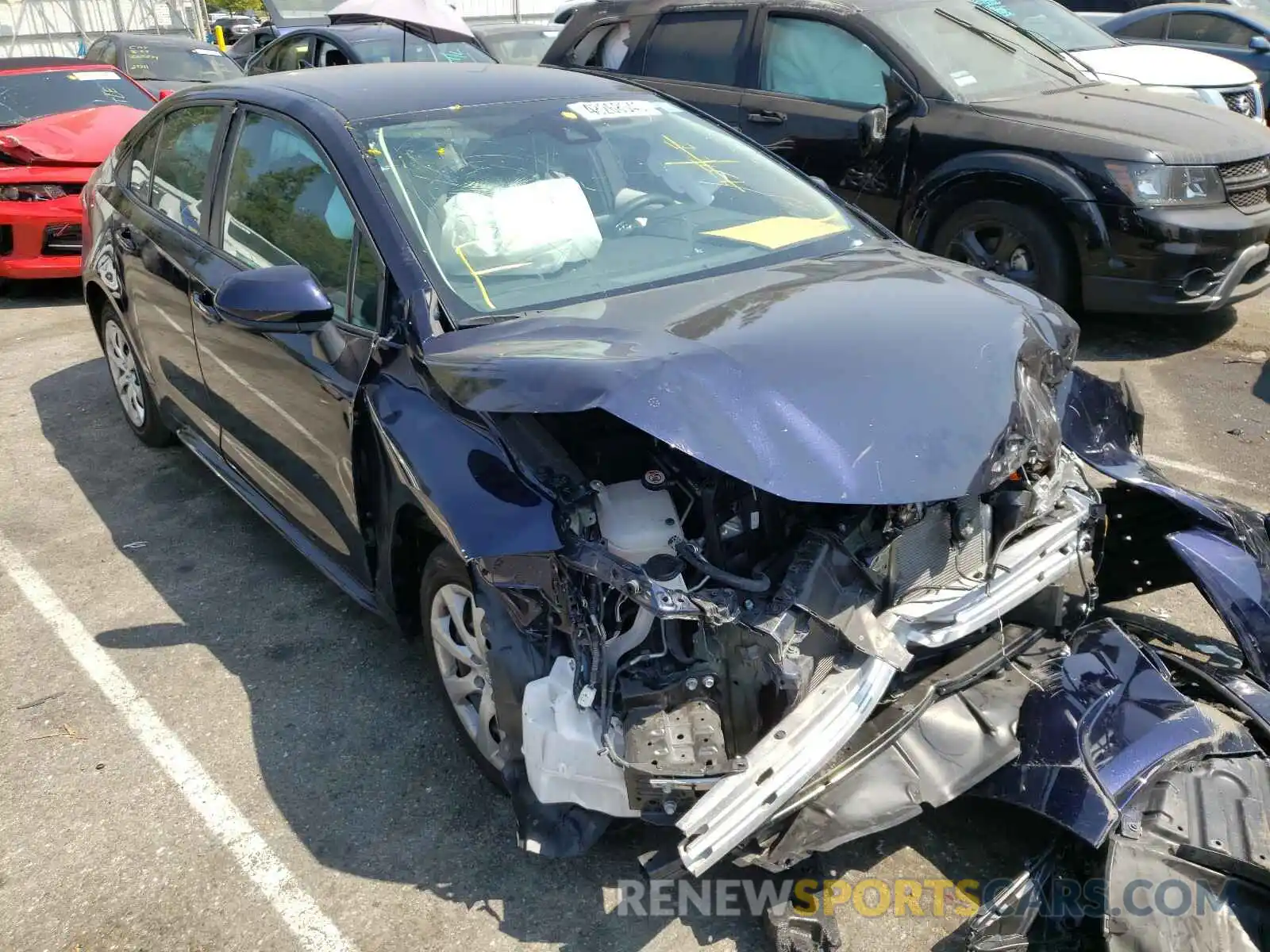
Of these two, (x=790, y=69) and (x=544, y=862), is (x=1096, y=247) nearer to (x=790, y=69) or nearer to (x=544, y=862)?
(x=790, y=69)

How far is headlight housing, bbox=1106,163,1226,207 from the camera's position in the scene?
220 inches

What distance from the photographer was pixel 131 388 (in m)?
5.23

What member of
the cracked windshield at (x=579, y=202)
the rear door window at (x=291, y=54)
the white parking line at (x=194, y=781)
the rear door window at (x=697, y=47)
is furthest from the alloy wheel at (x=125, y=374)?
the rear door window at (x=291, y=54)

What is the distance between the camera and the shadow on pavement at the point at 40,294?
810 cm

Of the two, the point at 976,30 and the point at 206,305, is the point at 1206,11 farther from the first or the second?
the point at 206,305

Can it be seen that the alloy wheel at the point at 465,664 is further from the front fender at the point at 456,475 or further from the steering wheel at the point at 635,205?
the steering wheel at the point at 635,205

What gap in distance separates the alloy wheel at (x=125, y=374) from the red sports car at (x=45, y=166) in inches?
117

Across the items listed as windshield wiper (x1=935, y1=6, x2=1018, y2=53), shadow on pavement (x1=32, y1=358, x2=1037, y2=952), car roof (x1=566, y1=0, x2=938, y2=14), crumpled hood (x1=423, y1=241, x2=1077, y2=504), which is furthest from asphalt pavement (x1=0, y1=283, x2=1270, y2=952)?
car roof (x1=566, y1=0, x2=938, y2=14)

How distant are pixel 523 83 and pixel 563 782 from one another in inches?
98.5

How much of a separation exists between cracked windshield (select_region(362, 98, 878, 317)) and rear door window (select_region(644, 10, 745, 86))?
3350 mm

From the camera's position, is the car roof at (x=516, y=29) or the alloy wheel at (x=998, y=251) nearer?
the alloy wheel at (x=998, y=251)

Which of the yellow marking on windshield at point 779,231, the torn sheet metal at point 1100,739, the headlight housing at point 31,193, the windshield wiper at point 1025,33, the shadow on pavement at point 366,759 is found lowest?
the shadow on pavement at point 366,759

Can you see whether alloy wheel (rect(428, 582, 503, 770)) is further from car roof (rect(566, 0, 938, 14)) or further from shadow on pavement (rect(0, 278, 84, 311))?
shadow on pavement (rect(0, 278, 84, 311))

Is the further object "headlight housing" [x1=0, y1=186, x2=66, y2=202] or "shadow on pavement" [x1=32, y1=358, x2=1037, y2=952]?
"headlight housing" [x1=0, y1=186, x2=66, y2=202]
